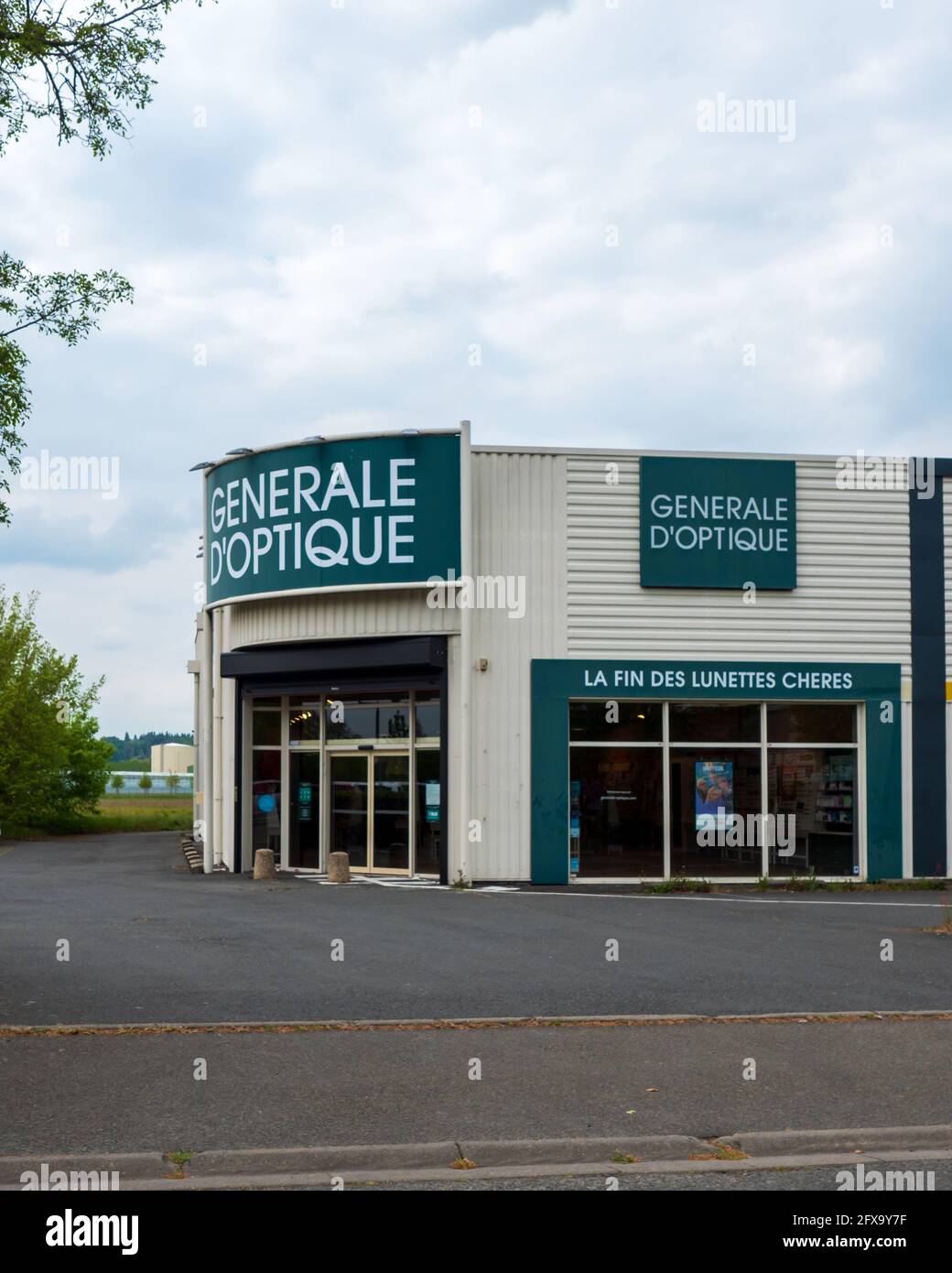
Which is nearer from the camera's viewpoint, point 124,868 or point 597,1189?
point 597,1189

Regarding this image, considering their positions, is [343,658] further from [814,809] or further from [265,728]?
[814,809]

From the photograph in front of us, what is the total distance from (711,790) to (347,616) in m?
6.57

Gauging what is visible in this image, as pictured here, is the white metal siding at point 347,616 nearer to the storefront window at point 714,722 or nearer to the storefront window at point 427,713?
the storefront window at point 427,713

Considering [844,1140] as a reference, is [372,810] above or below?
above

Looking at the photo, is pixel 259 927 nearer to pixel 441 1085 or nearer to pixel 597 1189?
pixel 441 1085

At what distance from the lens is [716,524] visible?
879 inches

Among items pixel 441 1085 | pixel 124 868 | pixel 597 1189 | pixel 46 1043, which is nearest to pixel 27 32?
pixel 46 1043

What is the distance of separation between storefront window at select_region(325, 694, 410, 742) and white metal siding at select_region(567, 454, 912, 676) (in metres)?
3.15

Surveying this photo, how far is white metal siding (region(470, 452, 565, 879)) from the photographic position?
70.8ft

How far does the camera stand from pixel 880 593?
22672 mm

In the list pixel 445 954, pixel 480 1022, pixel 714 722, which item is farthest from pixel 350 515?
pixel 480 1022

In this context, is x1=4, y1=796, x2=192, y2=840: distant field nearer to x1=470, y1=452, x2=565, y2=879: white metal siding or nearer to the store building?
the store building

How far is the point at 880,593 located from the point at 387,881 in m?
9.36

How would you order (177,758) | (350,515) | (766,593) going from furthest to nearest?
(177,758), (766,593), (350,515)
